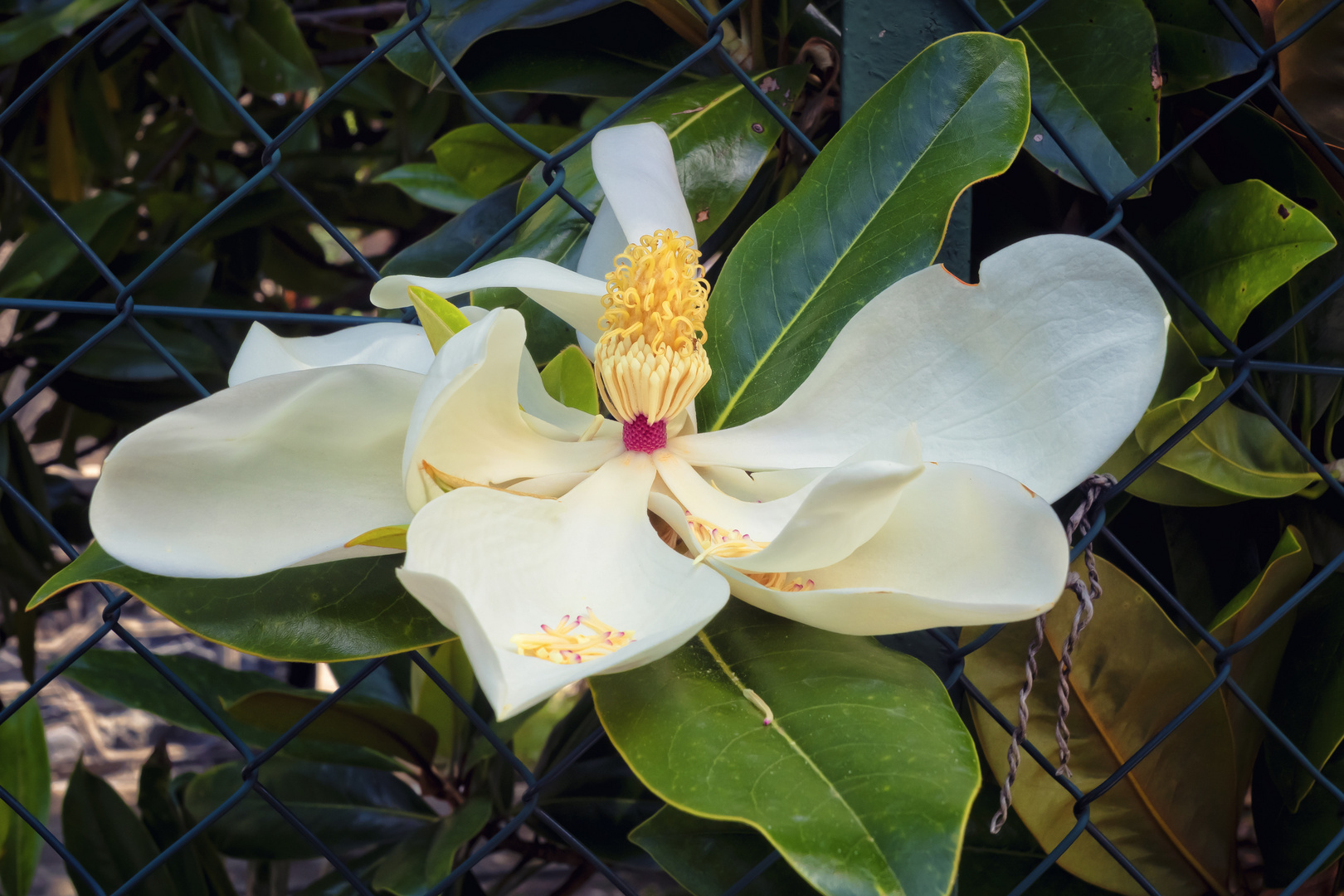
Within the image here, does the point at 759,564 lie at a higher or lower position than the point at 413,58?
lower

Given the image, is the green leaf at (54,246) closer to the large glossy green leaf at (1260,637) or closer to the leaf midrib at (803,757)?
the leaf midrib at (803,757)

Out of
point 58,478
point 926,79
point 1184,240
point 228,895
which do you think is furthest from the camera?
point 58,478

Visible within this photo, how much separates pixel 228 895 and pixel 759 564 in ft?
2.87

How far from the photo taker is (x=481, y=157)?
0.95 metres

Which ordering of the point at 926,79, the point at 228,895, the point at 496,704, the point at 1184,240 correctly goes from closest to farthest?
1. the point at 496,704
2. the point at 926,79
3. the point at 1184,240
4. the point at 228,895

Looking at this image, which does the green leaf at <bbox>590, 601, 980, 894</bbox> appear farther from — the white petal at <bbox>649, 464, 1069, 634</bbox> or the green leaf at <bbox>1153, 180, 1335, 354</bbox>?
the green leaf at <bbox>1153, 180, 1335, 354</bbox>

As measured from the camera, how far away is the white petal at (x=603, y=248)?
0.50 meters

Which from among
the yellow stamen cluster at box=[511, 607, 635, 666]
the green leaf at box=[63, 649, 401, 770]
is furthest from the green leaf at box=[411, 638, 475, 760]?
the yellow stamen cluster at box=[511, 607, 635, 666]

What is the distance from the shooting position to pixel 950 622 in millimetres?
365

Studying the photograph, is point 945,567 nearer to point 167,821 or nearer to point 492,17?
point 492,17

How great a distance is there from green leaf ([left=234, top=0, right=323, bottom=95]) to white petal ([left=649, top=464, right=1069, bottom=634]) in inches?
40.0

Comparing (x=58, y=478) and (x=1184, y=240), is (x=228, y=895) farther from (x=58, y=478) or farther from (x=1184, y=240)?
(x=1184, y=240)

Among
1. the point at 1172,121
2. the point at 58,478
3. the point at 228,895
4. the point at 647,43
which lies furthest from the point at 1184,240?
the point at 58,478

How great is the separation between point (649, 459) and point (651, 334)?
0.06 m
